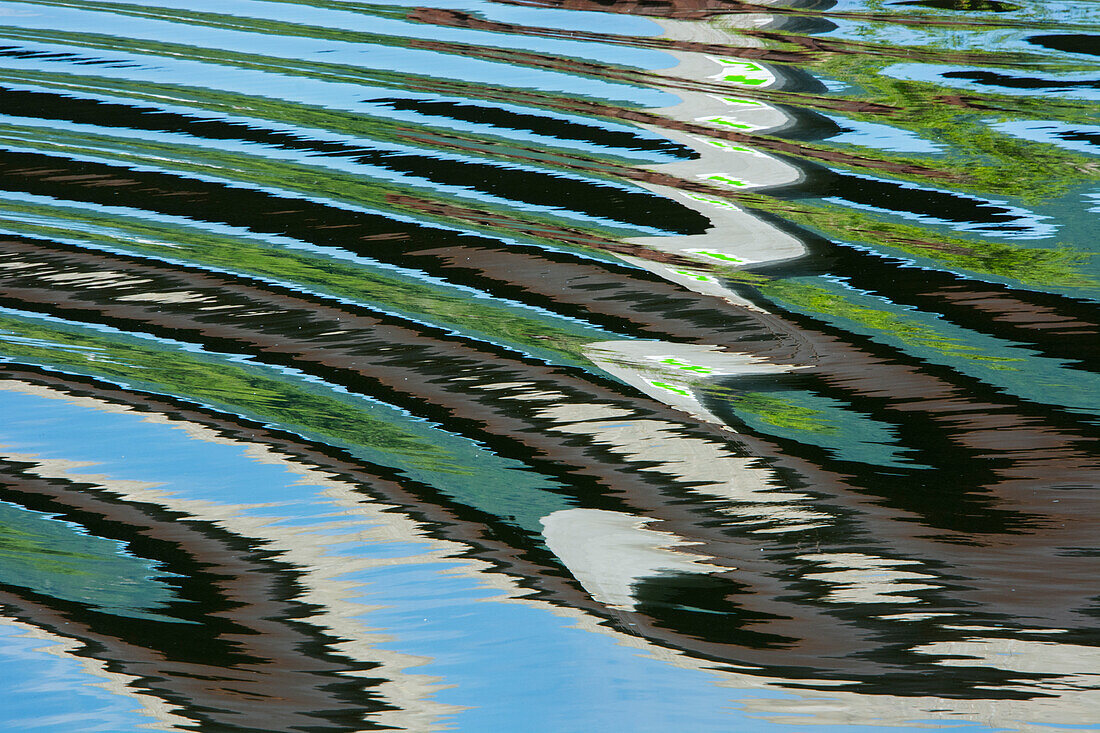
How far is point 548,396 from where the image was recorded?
1.07 m

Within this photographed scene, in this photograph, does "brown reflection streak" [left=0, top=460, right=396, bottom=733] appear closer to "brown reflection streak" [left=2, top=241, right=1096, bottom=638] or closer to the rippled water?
the rippled water

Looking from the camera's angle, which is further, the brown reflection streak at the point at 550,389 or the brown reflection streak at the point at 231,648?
the brown reflection streak at the point at 550,389

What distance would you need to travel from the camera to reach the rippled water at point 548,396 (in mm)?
758

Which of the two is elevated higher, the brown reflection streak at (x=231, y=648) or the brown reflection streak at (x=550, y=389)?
the brown reflection streak at (x=550, y=389)

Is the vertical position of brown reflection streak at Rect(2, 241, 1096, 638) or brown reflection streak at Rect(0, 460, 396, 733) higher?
brown reflection streak at Rect(2, 241, 1096, 638)

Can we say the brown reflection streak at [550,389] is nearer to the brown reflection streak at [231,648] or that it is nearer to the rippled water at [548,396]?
the rippled water at [548,396]

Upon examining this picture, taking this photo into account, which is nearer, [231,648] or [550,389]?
[231,648]

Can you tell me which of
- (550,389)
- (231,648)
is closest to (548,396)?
(550,389)

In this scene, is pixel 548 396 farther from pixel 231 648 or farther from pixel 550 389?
pixel 231 648

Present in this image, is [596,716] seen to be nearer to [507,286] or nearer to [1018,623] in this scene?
[1018,623]

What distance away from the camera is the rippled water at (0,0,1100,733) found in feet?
2.49

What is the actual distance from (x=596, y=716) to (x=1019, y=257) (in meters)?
0.85

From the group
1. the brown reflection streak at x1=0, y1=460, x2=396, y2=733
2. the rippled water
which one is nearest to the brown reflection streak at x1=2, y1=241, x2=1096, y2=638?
the rippled water

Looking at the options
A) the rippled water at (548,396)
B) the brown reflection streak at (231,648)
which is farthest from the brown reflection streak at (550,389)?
the brown reflection streak at (231,648)
